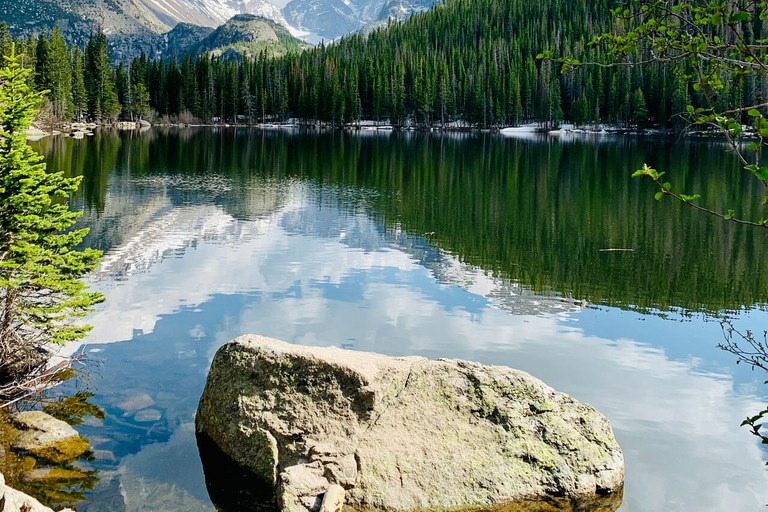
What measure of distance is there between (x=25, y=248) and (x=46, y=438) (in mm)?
3168

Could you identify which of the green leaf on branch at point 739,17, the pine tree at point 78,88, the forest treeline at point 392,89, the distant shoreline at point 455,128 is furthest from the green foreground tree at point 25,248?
the distant shoreline at point 455,128

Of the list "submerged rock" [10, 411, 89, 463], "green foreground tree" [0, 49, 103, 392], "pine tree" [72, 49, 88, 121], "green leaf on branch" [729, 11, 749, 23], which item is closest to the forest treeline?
"pine tree" [72, 49, 88, 121]

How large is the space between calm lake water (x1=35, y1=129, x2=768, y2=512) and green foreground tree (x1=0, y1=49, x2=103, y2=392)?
1166 millimetres

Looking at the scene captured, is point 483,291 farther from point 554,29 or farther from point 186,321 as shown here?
point 554,29

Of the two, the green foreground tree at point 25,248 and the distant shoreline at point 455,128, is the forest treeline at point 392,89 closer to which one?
the distant shoreline at point 455,128

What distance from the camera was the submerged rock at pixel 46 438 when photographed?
9906 millimetres

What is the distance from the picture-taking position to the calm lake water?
10703 mm

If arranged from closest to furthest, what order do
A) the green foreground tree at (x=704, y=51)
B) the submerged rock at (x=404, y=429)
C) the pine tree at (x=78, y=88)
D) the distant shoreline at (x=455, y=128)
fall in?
the green foreground tree at (x=704, y=51), the submerged rock at (x=404, y=429), the pine tree at (x=78, y=88), the distant shoreline at (x=455, y=128)

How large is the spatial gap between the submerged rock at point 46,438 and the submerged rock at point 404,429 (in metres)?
2.12

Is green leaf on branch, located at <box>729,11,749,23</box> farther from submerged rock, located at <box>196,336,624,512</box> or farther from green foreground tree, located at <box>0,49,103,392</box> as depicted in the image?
green foreground tree, located at <box>0,49,103,392</box>

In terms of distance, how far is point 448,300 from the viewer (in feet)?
64.6

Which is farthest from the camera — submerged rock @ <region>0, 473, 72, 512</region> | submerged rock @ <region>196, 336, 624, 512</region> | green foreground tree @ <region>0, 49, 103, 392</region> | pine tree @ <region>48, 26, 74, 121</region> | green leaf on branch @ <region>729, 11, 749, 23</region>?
pine tree @ <region>48, 26, 74, 121</region>

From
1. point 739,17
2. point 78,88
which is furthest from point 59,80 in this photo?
point 739,17

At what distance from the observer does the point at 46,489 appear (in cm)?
909
